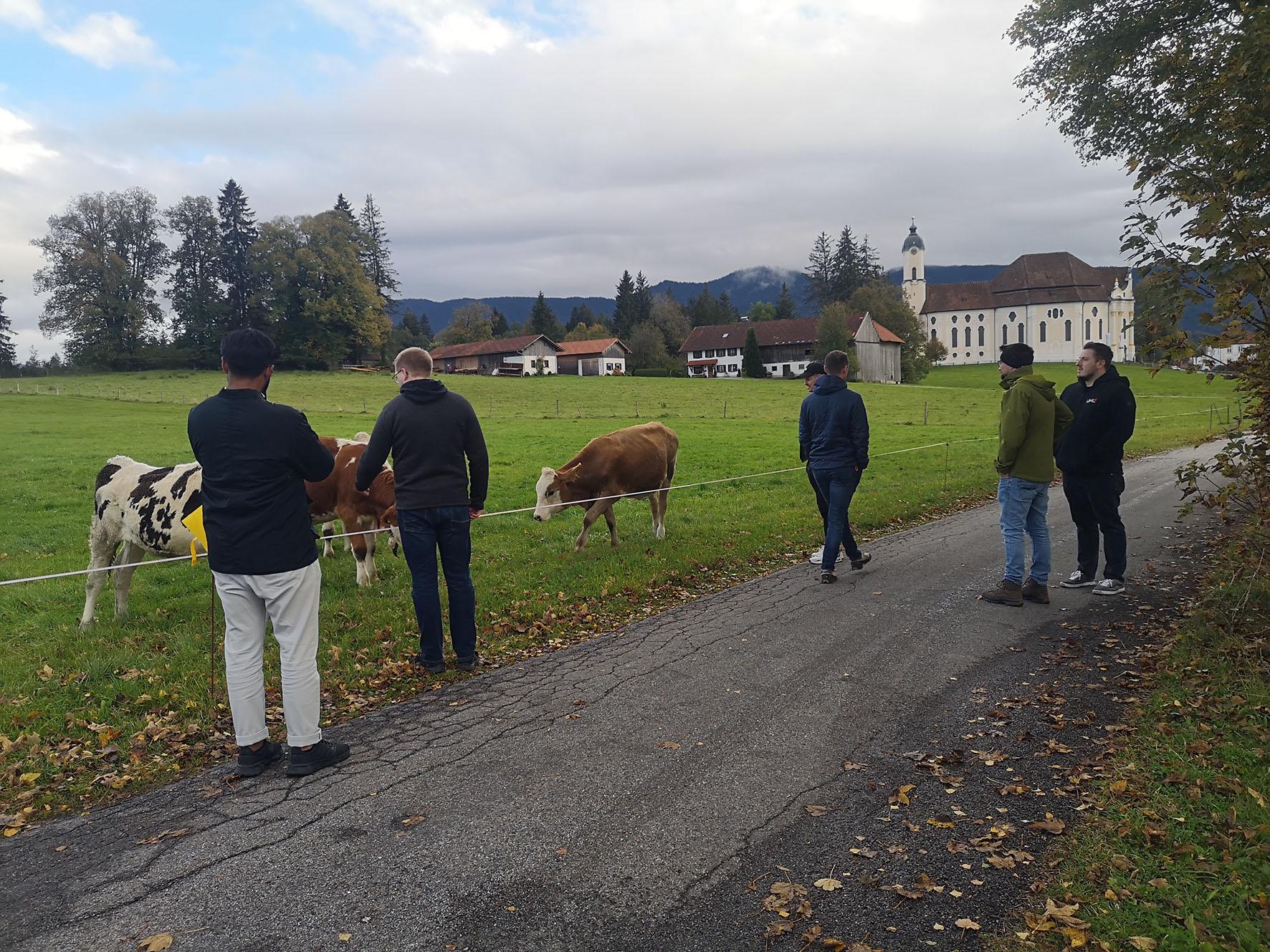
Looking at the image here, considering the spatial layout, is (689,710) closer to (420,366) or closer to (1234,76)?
(420,366)

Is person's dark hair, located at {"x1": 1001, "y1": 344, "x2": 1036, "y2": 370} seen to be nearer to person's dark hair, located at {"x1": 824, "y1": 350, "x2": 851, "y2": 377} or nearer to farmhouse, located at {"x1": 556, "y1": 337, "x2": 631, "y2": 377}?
person's dark hair, located at {"x1": 824, "y1": 350, "x2": 851, "y2": 377}

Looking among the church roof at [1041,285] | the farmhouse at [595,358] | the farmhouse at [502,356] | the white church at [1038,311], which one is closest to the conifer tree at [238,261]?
the farmhouse at [502,356]

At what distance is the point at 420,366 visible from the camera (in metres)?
6.59

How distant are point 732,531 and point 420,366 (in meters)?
6.94

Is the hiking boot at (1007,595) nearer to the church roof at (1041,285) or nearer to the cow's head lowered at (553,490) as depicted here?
the cow's head lowered at (553,490)

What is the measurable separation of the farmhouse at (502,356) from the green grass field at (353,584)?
66051mm

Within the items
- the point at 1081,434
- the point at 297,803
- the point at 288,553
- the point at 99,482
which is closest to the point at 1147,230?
the point at 1081,434

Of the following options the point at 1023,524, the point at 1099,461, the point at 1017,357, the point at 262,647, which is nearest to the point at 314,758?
the point at 262,647

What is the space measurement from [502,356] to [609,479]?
9241cm

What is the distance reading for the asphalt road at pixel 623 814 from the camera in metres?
3.42

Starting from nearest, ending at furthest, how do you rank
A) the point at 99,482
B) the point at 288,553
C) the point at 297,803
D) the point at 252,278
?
1. the point at 297,803
2. the point at 288,553
3. the point at 99,482
4. the point at 252,278

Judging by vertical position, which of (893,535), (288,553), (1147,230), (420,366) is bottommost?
(893,535)

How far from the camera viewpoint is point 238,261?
7888cm

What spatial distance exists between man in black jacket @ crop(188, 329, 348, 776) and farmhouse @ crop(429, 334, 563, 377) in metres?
88.6
